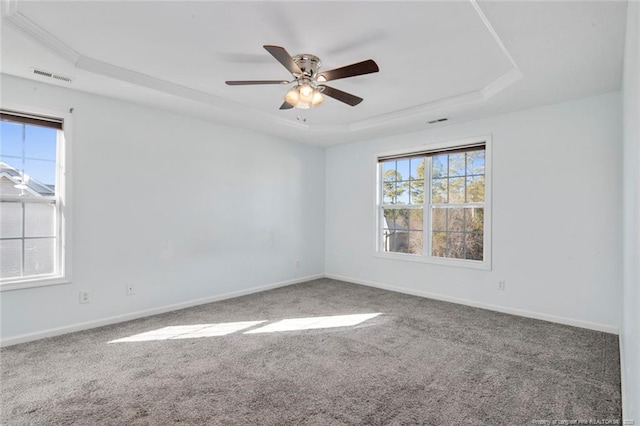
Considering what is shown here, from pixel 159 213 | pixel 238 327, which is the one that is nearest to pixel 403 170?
pixel 238 327

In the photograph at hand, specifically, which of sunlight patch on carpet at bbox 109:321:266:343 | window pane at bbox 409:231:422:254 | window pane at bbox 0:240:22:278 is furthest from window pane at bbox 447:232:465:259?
window pane at bbox 0:240:22:278

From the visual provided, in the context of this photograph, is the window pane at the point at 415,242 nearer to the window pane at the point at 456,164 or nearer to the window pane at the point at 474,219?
the window pane at the point at 474,219

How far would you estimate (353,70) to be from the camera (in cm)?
236

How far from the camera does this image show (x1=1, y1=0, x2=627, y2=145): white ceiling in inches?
82.6

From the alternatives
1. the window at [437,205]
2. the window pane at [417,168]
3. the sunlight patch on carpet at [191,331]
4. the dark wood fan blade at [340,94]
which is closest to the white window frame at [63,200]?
the sunlight patch on carpet at [191,331]

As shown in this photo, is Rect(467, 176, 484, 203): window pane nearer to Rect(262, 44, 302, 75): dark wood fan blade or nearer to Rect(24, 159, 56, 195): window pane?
Rect(262, 44, 302, 75): dark wood fan blade

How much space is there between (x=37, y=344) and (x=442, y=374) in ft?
11.4

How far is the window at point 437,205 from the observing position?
4.28 metres

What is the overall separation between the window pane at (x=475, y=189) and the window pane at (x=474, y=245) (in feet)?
1.48

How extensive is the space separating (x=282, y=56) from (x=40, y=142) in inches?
106

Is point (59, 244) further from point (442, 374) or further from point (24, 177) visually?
point (442, 374)

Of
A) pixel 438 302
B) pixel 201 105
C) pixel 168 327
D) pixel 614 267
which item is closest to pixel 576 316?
pixel 614 267

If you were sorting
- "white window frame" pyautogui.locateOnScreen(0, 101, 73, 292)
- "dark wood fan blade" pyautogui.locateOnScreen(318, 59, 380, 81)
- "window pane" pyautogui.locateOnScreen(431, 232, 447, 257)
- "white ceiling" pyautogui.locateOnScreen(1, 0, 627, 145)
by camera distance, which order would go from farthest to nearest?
1. "window pane" pyautogui.locateOnScreen(431, 232, 447, 257)
2. "white window frame" pyautogui.locateOnScreen(0, 101, 73, 292)
3. "dark wood fan blade" pyautogui.locateOnScreen(318, 59, 380, 81)
4. "white ceiling" pyautogui.locateOnScreen(1, 0, 627, 145)

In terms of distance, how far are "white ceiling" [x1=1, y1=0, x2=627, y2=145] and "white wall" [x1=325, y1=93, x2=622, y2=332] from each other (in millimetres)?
309
